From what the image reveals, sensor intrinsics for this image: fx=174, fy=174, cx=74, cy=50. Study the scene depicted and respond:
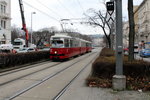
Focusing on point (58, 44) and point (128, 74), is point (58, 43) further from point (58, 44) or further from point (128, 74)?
point (128, 74)

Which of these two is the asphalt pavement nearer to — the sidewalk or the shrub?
the sidewalk

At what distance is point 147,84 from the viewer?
25.3 feet

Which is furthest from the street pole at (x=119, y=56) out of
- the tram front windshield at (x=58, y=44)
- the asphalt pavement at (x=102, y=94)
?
the tram front windshield at (x=58, y=44)

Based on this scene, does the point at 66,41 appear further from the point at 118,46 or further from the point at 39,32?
the point at 39,32

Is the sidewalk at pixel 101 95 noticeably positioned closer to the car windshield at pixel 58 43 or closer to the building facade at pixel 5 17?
the car windshield at pixel 58 43

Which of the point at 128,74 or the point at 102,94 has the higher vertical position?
the point at 128,74

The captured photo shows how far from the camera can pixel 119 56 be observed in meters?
7.59

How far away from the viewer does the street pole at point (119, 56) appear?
7277 millimetres

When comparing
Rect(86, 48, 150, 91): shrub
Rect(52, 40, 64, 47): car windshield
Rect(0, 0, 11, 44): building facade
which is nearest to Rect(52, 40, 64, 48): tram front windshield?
Rect(52, 40, 64, 47): car windshield

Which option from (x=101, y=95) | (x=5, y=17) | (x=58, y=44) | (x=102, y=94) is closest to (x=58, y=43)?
(x=58, y=44)

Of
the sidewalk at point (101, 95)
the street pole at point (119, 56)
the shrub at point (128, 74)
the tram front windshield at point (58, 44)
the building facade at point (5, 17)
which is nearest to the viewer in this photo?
the sidewalk at point (101, 95)

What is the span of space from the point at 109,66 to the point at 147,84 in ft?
6.09

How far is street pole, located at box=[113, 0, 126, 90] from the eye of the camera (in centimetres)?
728

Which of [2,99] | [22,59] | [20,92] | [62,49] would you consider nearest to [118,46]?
[20,92]
